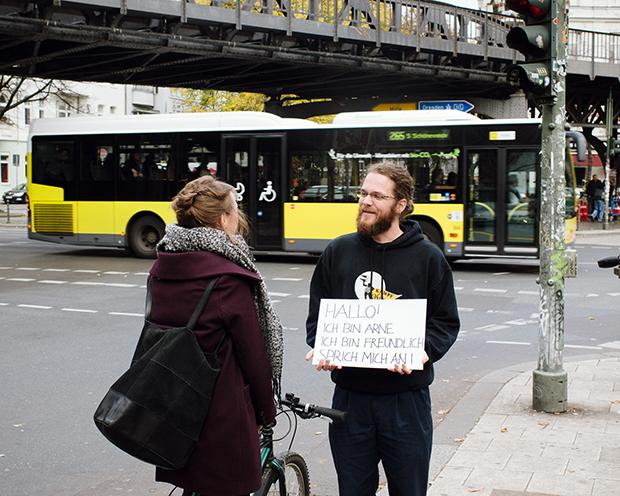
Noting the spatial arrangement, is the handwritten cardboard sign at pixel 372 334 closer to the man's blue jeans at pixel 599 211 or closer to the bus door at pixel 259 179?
the bus door at pixel 259 179

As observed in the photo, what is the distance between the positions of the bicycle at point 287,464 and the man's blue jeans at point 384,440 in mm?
149

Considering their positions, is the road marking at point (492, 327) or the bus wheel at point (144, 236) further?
the bus wheel at point (144, 236)

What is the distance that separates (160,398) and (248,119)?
18203 mm

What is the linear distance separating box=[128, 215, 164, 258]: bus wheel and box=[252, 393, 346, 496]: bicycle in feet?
57.3

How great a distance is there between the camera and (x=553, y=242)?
7.30 metres

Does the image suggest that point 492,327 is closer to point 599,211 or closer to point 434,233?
point 434,233

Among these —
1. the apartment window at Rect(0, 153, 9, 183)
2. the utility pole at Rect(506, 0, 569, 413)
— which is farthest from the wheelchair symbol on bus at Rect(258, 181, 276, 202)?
the apartment window at Rect(0, 153, 9, 183)

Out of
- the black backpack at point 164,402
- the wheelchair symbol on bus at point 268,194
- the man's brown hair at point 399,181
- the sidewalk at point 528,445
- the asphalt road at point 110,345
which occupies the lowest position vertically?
the asphalt road at point 110,345

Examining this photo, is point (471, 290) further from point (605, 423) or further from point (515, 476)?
point (515, 476)

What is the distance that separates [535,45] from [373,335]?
3.97 metres

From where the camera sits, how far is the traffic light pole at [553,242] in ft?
23.4

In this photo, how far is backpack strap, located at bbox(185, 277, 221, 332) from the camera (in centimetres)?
339

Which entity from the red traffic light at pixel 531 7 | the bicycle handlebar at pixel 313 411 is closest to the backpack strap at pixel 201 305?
the bicycle handlebar at pixel 313 411

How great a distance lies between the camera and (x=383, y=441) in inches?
152
